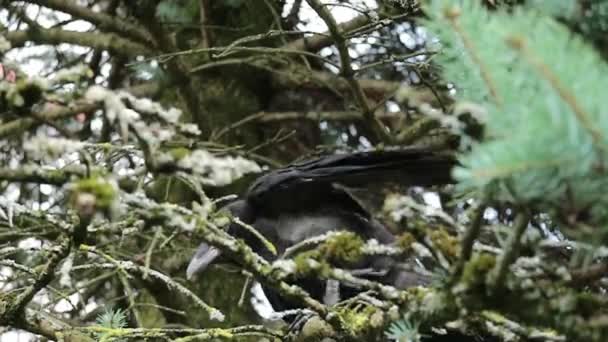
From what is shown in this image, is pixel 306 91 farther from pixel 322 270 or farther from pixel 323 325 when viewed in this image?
pixel 322 270

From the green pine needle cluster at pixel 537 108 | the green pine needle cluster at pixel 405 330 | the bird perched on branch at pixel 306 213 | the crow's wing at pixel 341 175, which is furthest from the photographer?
the bird perched on branch at pixel 306 213

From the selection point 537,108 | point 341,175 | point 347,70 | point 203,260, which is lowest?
point 203,260

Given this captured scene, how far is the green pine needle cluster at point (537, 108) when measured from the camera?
0.69 metres

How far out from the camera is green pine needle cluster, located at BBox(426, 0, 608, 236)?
2.27ft

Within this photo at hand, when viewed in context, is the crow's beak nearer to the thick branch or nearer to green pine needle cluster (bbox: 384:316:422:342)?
the thick branch

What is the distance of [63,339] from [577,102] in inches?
43.6

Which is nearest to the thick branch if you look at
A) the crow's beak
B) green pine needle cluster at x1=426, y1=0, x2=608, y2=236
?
the crow's beak

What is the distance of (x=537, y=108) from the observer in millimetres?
714

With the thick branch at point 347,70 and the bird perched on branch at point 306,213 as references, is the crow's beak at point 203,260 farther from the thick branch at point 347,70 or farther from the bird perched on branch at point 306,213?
the thick branch at point 347,70

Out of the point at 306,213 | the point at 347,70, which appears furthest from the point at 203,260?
the point at 347,70

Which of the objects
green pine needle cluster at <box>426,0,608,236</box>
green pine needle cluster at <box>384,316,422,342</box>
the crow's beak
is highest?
green pine needle cluster at <box>426,0,608,236</box>

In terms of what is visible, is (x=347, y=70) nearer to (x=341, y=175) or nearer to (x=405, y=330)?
(x=341, y=175)

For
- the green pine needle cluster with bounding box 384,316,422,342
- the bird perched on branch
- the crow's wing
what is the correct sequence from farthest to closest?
the bird perched on branch, the crow's wing, the green pine needle cluster with bounding box 384,316,422,342

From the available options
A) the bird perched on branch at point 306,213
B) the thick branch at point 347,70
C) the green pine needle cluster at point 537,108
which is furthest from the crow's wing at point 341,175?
the green pine needle cluster at point 537,108
